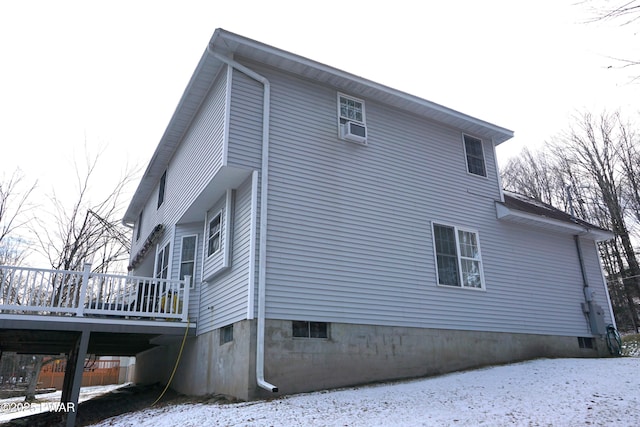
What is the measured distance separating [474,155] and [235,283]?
7961 mm

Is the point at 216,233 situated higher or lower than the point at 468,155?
lower

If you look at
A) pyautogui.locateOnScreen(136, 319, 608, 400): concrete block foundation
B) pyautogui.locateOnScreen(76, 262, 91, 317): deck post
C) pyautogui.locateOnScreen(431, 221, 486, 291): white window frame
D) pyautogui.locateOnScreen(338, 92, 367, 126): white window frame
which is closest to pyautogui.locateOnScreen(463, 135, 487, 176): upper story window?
pyautogui.locateOnScreen(431, 221, 486, 291): white window frame

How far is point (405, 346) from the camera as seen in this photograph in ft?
32.4

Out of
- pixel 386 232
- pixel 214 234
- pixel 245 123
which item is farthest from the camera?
pixel 214 234

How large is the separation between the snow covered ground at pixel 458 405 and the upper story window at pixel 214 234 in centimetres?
348

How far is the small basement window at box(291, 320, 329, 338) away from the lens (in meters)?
8.80

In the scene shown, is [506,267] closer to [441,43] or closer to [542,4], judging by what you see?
[441,43]

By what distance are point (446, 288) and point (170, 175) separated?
8.67m

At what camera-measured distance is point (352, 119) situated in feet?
36.8

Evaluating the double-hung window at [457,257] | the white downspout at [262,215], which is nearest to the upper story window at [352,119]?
the white downspout at [262,215]

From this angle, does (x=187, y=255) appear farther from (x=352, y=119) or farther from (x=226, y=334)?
(x=352, y=119)

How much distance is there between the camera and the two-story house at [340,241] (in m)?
8.95

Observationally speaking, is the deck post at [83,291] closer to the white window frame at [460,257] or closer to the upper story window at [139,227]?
the white window frame at [460,257]

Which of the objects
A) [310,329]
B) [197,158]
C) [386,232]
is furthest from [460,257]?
[197,158]
